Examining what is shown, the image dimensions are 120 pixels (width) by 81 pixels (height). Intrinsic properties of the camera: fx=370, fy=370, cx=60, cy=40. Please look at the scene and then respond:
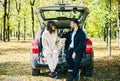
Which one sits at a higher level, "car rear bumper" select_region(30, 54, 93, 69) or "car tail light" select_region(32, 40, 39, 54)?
"car tail light" select_region(32, 40, 39, 54)

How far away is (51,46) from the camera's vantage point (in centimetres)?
1179

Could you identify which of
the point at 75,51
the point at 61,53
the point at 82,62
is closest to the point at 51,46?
the point at 61,53

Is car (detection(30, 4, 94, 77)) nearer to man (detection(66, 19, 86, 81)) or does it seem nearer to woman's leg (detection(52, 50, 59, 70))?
woman's leg (detection(52, 50, 59, 70))

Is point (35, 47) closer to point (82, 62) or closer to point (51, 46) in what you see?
point (51, 46)

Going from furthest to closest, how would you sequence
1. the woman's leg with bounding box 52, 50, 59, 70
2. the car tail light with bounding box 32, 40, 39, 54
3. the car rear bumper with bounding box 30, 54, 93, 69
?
1. the car tail light with bounding box 32, 40, 39, 54
2. the car rear bumper with bounding box 30, 54, 93, 69
3. the woman's leg with bounding box 52, 50, 59, 70

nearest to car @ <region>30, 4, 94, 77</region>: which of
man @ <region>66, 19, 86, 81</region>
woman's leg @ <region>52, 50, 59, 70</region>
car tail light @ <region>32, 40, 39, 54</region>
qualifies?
car tail light @ <region>32, 40, 39, 54</region>

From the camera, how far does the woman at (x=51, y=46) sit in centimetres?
1156

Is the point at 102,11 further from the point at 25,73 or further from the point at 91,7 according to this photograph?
the point at 25,73

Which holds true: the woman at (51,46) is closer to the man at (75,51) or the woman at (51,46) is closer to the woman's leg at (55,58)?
the woman's leg at (55,58)

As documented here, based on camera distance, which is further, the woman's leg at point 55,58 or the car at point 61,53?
the car at point 61,53

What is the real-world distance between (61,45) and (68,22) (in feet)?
3.83

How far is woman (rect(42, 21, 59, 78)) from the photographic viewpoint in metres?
11.6

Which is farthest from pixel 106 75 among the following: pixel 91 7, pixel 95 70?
pixel 91 7

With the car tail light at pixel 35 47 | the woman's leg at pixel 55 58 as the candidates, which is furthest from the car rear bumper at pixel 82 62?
the woman's leg at pixel 55 58
